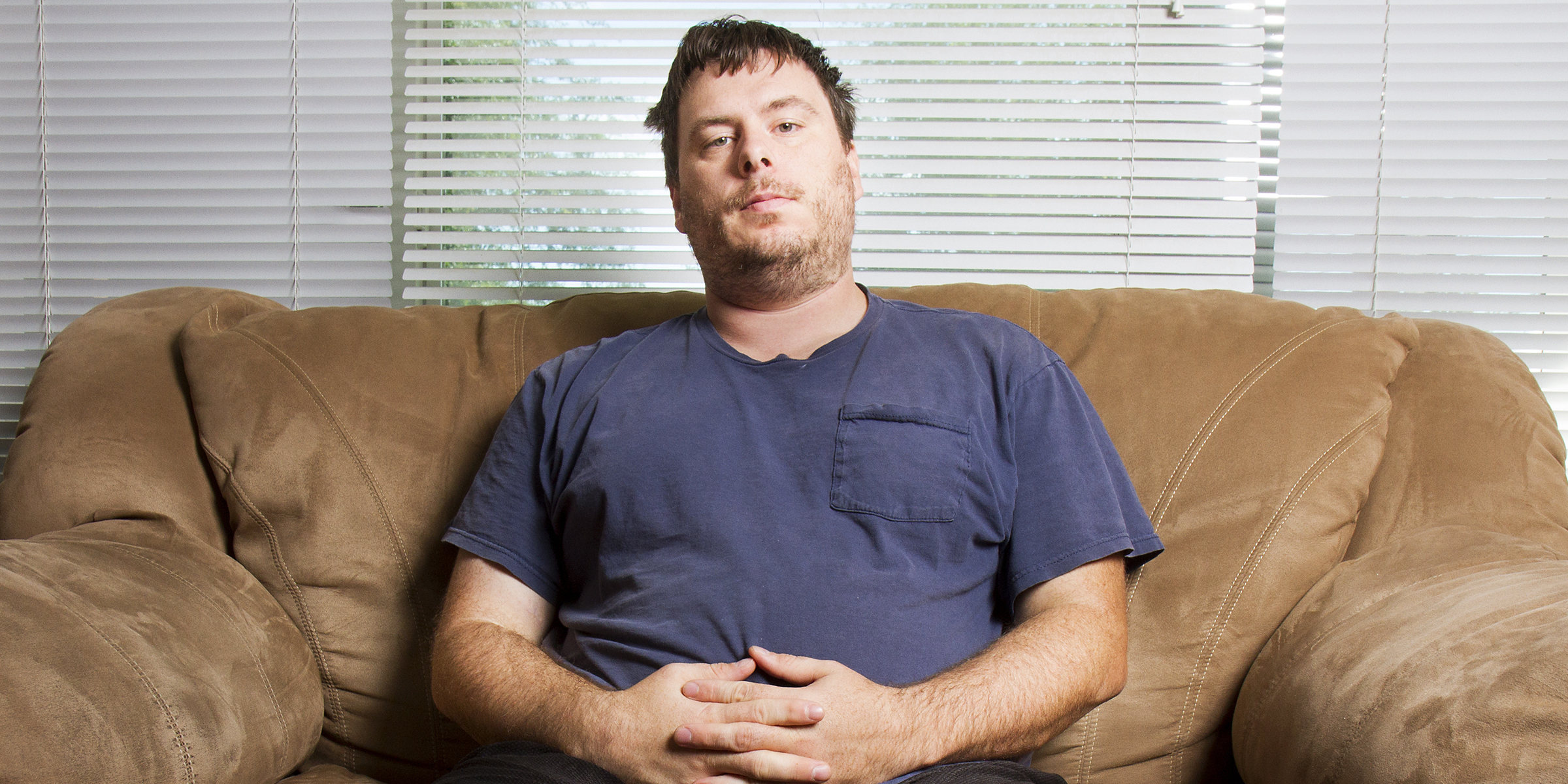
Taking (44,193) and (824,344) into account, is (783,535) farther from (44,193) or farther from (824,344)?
(44,193)

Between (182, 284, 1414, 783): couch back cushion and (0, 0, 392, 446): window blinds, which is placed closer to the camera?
(182, 284, 1414, 783): couch back cushion

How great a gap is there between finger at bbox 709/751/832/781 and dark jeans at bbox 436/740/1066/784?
108mm

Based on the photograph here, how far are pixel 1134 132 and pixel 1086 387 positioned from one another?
714mm

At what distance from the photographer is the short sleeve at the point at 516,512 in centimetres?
118

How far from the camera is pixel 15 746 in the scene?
32.7 inches

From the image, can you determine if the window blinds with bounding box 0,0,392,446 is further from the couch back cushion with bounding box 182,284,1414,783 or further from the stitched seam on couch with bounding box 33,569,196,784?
the stitched seam on couch with bounding box 33,569,196,784

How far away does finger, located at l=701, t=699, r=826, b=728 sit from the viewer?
34.2 inches

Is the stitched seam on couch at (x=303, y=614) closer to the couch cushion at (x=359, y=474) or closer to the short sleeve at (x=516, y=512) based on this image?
the couch cushion at (x=359, y=474)

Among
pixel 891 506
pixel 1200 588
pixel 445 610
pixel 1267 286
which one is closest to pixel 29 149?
pixel 445 610

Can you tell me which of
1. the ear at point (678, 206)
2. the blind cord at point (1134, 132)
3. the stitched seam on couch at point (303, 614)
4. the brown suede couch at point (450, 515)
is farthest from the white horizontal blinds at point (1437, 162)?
the stitched seam on couch at point (303, 614)

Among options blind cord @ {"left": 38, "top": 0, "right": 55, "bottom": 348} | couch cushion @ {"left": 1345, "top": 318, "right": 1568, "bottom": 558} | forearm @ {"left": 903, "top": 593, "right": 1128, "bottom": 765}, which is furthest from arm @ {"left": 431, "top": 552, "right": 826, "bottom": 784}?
blind cord @ {"left": 38, "top": 0, "right": 55, "bottom": 348}

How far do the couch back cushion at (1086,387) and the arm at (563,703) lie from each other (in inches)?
7.9

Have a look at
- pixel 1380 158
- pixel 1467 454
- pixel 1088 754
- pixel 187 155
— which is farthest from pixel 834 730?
pixel 187 155

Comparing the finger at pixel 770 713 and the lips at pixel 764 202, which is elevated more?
the lips at pixel 764 202
